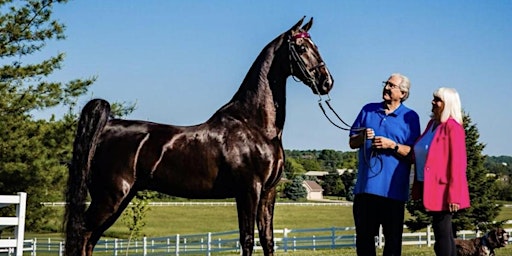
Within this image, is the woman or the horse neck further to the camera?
the horse neck

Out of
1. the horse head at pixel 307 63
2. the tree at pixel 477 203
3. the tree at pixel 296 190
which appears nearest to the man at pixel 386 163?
the horse head at pixel 307 63

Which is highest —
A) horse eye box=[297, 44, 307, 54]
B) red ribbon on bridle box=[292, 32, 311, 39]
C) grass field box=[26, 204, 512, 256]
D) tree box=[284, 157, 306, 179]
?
tree box=[284, 157, 306, 179]

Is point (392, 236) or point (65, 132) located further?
point (65, 132)

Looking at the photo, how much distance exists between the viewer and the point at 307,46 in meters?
7.49

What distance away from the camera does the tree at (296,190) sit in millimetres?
100438

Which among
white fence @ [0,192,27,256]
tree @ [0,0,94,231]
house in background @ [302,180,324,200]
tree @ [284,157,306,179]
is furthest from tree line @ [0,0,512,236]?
house in background @ [302,180,324,200]

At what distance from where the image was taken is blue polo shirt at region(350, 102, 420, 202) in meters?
6.53

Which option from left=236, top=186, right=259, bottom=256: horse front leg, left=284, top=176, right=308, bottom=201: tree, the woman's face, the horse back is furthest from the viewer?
left=284, top=176, right=308, bottom=201: tree

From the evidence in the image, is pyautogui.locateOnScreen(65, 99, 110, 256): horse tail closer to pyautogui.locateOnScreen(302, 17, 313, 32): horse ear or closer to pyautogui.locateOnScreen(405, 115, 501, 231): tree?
pyautogui.locateOnScreen(302, 17, 313, 32): horse ear

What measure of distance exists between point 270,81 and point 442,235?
235 centimetres


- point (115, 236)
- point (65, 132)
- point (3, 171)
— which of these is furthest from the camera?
point (115, 236)

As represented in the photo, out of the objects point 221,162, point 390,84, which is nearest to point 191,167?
point 221,162

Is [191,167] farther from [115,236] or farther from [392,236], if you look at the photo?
[115,236]

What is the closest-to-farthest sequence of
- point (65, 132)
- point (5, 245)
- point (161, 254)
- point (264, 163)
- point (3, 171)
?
point (264, 163) → point (5, 245) → point (3, 171) → point (65, 132) → point (161, 254)
